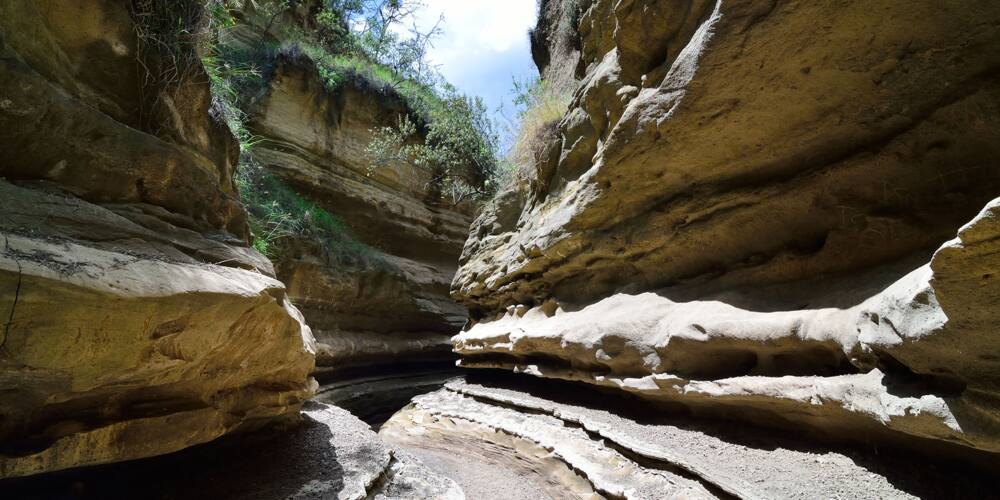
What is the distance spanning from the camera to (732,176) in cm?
307

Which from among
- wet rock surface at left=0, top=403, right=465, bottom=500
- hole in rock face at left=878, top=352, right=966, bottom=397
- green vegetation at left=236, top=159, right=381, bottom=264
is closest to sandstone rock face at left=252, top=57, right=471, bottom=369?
green vegetation at left=236, top=159, right=381, bottom=264

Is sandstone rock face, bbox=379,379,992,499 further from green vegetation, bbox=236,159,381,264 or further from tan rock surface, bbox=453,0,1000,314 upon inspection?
green vegetation, bbox=236,159,381,264

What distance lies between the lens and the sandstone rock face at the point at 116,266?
154 cm

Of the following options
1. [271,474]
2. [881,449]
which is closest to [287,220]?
[271,474]

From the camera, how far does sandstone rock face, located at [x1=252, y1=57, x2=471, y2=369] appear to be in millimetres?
8031

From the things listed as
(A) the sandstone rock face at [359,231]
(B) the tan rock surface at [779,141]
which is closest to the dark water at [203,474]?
(B) the tan rock surface at [779,141]

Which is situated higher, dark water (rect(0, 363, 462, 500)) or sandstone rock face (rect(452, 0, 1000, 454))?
sandstone rock face (rect(452, 0, 1000, 454))

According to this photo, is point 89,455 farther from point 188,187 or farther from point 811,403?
point 811,403

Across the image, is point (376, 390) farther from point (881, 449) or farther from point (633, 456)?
point (881, 449)

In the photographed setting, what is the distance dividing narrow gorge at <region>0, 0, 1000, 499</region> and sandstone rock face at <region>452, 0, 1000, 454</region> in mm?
14

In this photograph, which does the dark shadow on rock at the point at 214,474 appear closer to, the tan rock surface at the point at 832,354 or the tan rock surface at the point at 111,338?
the tan rock surface at the point at 111,338

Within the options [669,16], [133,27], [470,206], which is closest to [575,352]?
[669,16]

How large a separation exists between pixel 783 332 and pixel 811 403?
0.37 meters

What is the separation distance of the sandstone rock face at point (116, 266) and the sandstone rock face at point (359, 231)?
4991 mm
